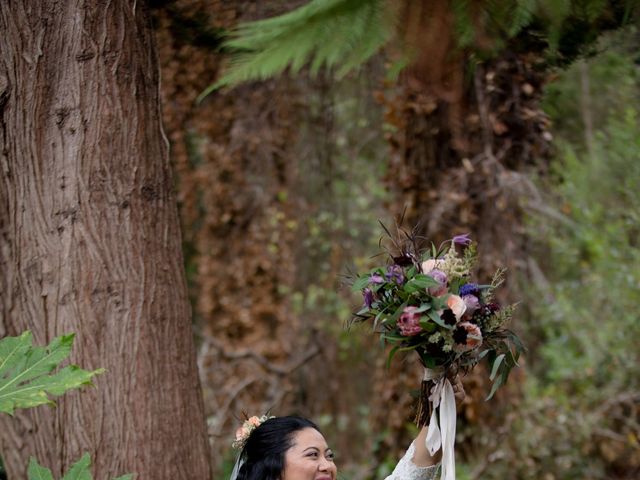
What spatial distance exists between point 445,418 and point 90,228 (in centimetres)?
147

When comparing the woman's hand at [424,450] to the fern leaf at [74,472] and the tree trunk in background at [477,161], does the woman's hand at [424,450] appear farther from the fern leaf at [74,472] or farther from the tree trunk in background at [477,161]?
the tree trunk in background at [477,161]

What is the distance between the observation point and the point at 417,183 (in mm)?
5691

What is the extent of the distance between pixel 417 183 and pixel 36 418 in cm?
315

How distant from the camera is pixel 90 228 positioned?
3203 mm

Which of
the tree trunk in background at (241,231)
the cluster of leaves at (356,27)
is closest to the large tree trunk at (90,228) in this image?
the cluster of leaves at (356,27)

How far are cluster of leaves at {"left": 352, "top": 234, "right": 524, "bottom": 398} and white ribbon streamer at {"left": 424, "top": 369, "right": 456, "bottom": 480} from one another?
70mm

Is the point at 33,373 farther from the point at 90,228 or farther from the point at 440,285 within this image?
the point at 440,285

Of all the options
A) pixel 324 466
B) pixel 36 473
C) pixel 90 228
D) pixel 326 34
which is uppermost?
pixel 326 34

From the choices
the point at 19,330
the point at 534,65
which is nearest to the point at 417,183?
the point at 534,65

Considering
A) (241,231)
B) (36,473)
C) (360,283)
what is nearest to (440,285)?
(360,283)

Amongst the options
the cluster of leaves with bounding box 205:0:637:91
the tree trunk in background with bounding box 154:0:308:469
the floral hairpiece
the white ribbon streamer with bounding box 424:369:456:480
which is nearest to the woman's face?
the floral hairpiece

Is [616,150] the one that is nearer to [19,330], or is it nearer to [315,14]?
[315,14]

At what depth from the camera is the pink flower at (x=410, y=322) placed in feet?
8.74

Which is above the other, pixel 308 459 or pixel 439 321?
pixel 439 321
